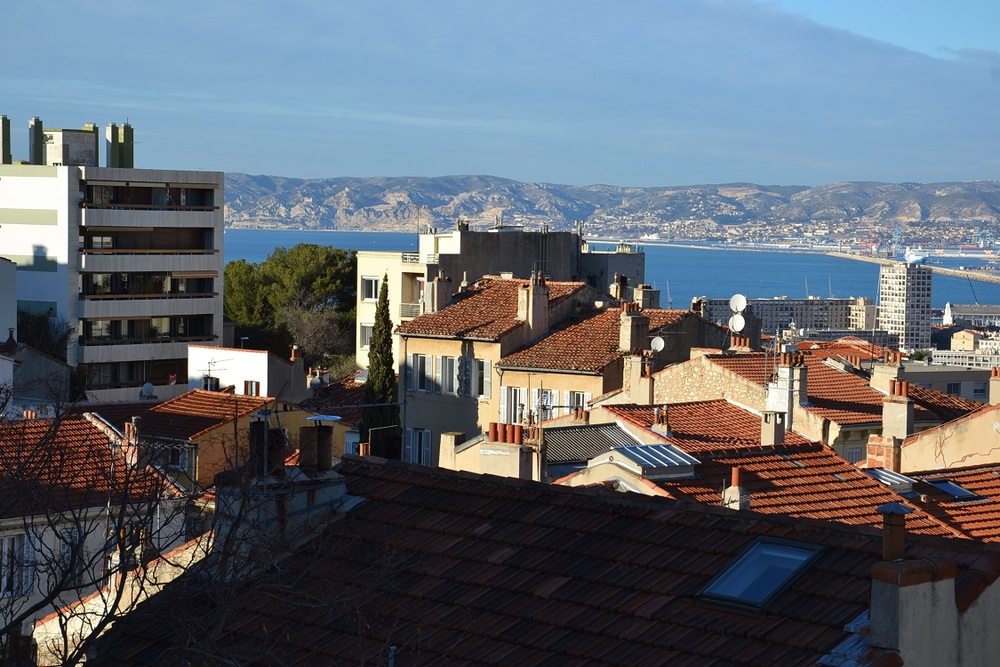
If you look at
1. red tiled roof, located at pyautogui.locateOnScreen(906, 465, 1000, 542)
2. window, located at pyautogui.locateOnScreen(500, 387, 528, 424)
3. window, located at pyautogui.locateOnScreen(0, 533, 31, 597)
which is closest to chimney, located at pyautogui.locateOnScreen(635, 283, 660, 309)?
window, located at pyautogui.locateOnScreen(500, 387, 528, 424)

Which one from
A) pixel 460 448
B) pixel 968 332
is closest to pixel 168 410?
pixel 460 448

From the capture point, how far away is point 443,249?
6612cm

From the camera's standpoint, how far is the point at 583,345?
136 ft

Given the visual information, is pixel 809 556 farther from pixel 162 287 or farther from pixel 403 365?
pixel 162 287

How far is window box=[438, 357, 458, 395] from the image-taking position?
142 ft

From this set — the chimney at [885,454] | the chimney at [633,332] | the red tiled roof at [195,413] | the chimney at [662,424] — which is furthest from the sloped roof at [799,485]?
the chimney at [633,332]

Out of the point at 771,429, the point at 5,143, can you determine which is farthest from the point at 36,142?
the point at 771,429

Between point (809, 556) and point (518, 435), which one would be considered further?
point (518, 435)

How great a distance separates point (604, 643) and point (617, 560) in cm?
93

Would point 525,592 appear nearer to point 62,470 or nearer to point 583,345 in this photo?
point 62,470

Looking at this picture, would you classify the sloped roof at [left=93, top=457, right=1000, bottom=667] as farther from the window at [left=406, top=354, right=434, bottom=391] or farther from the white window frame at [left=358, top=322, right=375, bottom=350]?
the white window frame at [left=358, top=322, right=375, bottom=350]

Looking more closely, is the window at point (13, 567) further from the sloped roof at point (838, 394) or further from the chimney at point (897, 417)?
the sloped roof at point (838, 394)

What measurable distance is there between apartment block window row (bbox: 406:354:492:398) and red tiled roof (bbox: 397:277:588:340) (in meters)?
0.69

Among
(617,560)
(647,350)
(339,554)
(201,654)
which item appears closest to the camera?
(201,654)
